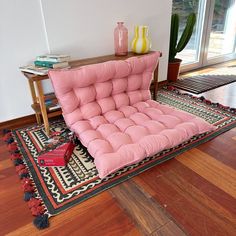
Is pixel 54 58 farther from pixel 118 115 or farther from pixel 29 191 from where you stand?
pixel 29 191

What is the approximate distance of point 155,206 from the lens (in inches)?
47.8

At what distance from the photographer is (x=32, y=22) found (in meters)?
1.87

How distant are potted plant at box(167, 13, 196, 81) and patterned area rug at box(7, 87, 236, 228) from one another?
48.2 inches

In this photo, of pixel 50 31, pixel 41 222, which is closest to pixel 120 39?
pixel 50 31

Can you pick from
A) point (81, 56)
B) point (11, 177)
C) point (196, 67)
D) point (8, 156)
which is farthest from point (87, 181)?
point (196, 67)

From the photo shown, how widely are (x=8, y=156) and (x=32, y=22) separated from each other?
1132 millimetres

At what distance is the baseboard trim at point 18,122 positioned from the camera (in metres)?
2.05

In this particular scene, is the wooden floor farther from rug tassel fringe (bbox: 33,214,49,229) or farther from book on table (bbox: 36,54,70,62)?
book on table (bbox: 36,54,70,62)

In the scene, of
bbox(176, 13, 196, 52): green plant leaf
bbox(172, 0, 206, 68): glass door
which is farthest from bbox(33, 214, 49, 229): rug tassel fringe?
bbox(172, 0, 206, 68): glass door

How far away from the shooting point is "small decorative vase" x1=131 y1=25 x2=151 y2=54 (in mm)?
2213

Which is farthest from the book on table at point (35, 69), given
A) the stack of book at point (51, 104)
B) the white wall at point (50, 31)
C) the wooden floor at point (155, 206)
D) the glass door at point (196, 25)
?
the glass door at point (196, 25)

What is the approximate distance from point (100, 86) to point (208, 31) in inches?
101

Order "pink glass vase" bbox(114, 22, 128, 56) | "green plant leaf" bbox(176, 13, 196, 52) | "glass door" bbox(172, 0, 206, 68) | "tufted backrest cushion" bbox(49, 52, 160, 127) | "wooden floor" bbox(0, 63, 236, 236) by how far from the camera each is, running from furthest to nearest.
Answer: "glass door" bbox(172, 0, 206, 68) → "green plant leaf" bbox(176, 13, 196, 52) → "pink glass vase" bbox(114, 22, 128, 56) → "tufted backrest cushion" bbox(49, 52, 160, 127) → "wooden floor" bbox(0, 63, 236, 236)

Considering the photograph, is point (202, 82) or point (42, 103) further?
point (202, 82)
